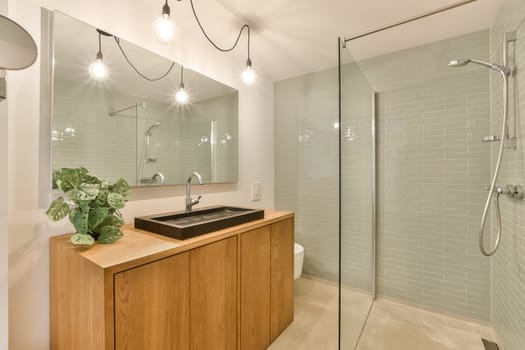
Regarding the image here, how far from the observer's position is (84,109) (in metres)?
1.27

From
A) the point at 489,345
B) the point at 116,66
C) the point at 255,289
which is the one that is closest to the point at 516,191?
the point at 489,345

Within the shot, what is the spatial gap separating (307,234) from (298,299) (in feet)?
2.15

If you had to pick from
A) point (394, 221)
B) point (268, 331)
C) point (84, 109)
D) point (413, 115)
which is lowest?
point (268, 331)

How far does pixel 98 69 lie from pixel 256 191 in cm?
158

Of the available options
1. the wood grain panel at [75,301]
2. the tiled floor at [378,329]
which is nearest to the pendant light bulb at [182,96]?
the wood grain panel at [75,301]

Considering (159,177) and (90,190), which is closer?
(90,190)

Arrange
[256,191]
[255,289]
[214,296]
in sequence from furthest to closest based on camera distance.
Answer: [256,191] → [255,289] → [214,296]

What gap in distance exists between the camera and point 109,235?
109 centimetres

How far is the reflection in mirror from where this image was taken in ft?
3.92

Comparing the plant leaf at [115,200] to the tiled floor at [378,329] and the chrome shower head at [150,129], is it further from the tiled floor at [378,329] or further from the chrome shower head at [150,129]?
the tiled floor at [378,329]

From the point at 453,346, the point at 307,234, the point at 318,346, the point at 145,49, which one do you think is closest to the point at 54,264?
the point at 145,49

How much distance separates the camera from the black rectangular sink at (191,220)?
1184mm

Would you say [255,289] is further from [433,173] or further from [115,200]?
[433,173]

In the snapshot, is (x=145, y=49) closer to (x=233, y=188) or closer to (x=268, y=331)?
(x=233, y=188)
